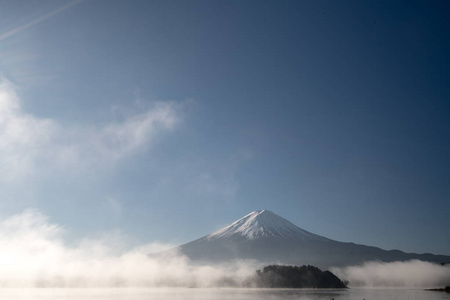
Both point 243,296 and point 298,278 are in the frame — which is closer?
point 243,296

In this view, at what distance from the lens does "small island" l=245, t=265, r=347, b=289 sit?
169 meters

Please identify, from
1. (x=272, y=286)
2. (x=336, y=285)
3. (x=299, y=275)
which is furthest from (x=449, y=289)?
(x=272, y=286)

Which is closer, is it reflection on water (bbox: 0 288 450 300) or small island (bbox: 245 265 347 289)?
reflection on water (bbox: 0 288 450 300)

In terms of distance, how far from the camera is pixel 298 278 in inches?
6708

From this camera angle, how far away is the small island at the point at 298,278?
6668 inches

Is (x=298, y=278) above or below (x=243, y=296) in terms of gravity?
above

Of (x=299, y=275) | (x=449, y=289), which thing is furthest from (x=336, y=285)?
(x=449, y=289)

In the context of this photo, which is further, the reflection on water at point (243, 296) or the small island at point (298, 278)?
the small island at point (298, 278)

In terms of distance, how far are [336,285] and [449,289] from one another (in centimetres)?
4482

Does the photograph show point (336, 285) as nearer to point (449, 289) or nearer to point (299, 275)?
point (299, 275)

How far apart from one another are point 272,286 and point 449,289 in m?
71.0

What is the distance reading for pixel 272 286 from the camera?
571 ft

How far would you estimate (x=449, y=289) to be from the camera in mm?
159875

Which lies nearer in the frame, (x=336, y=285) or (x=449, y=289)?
(x=449, y=289)
